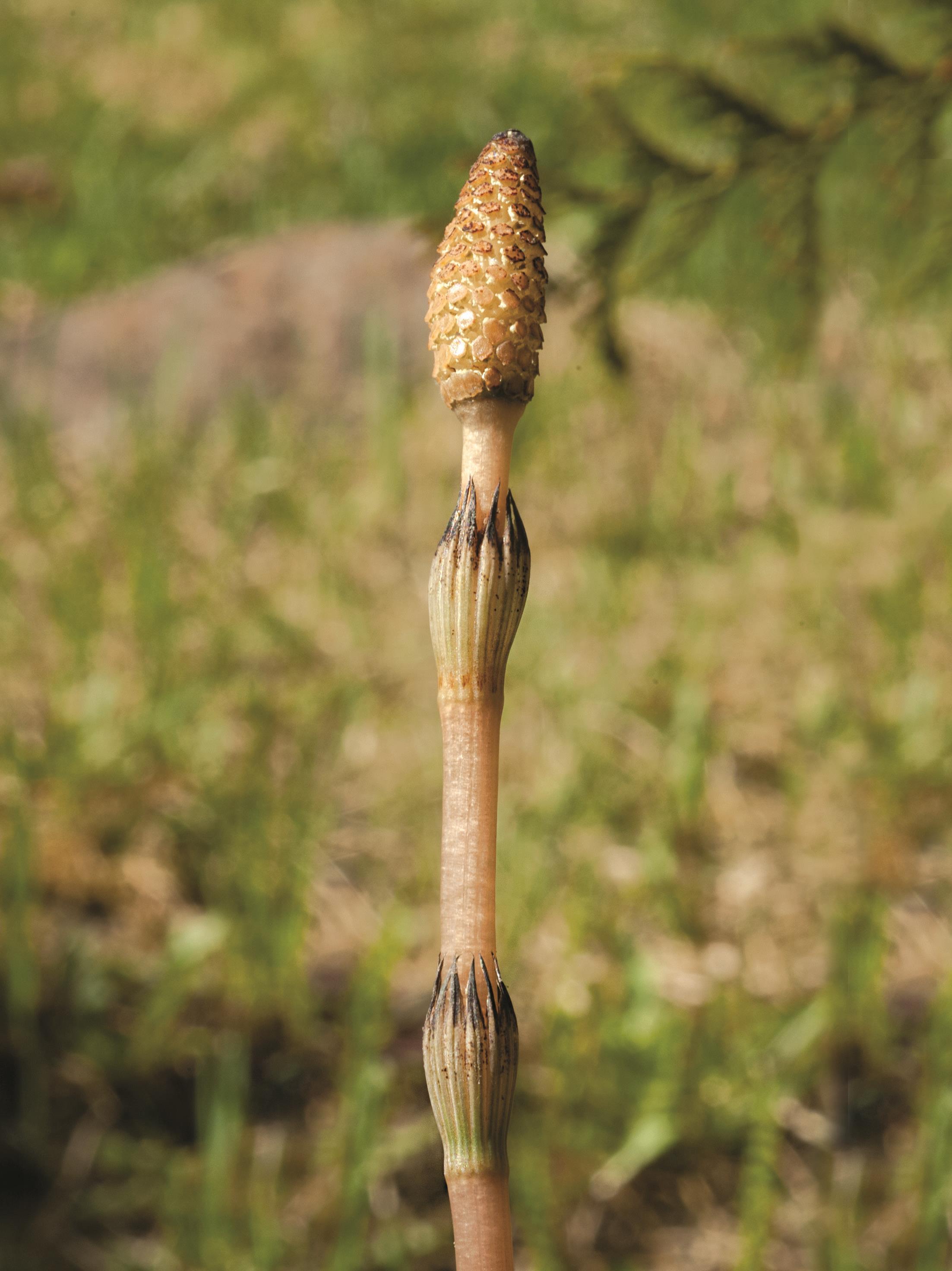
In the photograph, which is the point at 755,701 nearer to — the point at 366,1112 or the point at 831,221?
the point at 366,1112

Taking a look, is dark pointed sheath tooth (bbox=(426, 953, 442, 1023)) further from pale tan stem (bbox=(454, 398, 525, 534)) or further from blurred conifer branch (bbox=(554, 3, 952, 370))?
blurred conifer branch (bbox=(554, 3, 952, 370))

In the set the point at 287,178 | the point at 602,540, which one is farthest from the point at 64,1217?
the point at 287,178

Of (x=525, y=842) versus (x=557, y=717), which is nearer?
(x=525, y=842)

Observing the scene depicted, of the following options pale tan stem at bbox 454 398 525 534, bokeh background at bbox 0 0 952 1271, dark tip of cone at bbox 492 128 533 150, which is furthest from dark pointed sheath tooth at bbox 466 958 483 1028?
bokeh background at bbox 0 0 952 1271

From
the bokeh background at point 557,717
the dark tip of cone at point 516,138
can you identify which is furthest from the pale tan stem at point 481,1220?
the bokeh background at point 557,717

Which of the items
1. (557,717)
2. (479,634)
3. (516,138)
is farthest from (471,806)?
(557,717)

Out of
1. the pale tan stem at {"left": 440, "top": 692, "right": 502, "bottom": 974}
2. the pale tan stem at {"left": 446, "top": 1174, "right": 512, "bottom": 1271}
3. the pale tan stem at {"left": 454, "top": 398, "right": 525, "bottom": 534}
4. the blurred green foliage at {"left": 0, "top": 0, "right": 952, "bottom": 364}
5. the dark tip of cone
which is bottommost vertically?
the pale tan stem at {"left": 446, "top": 1174, "right": 512, "bottom": 1271}

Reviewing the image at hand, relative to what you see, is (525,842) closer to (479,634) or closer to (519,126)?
(479,634)
